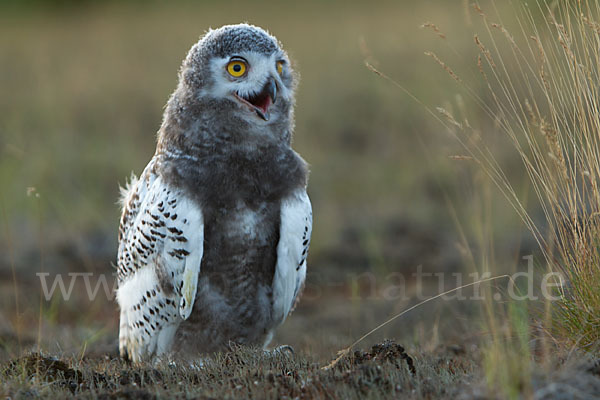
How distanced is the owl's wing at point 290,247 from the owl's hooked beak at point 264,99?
0.55 m

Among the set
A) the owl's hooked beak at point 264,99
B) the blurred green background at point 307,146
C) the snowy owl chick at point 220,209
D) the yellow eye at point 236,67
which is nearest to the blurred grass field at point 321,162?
the blurred green background at point 307,146

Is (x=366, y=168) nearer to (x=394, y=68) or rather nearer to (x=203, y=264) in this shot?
(x=394, y=68)

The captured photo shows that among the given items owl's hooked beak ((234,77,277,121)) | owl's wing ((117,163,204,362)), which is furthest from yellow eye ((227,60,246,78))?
owl's wing ((117,163,204,362))

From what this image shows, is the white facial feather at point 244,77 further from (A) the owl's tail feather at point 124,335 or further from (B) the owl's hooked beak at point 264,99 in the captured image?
(A) the owl's tail feather at point 124,335

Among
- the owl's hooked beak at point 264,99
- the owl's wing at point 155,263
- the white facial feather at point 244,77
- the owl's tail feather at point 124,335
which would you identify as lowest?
the owl's tail feather at point 124,335

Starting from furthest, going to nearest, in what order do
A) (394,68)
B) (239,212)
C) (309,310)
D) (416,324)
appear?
1. (394,68)
2. (309,310)
3. (416,324)
4. (239,212)

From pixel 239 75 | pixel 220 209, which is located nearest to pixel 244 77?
pixel 239 75

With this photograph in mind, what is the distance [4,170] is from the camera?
9.34 metres

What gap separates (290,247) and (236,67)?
1165 millimetres

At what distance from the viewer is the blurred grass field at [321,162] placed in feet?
19.6

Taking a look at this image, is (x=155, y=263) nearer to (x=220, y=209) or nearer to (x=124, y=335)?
(x=220, y=209)

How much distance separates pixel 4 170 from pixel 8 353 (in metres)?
5.32

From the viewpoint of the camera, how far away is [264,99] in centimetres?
421

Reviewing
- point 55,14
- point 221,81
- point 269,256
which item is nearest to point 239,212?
point 269,256
